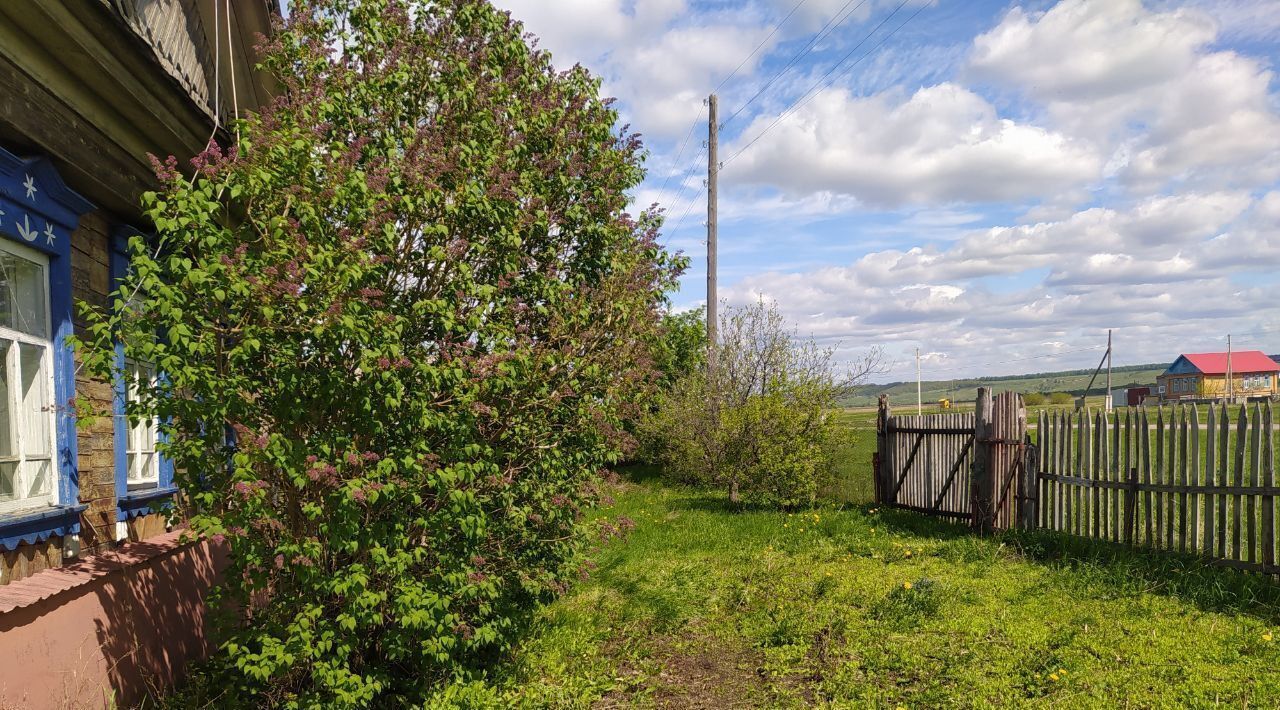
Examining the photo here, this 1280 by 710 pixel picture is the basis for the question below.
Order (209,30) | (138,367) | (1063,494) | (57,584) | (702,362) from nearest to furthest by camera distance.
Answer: (57,584)
(138,367)
(209,30)
(1063,494)
(702,362)

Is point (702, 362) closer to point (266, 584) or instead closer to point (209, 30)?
point (209, 30)

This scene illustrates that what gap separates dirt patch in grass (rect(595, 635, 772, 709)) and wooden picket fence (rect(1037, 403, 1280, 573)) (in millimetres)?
4127

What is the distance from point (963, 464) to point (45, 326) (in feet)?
31.1

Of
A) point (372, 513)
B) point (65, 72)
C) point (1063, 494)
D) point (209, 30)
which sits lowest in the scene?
point (1063, 494)

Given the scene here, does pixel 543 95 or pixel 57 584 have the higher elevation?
pixel 543 95

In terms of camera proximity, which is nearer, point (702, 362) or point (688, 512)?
point (688, 512)

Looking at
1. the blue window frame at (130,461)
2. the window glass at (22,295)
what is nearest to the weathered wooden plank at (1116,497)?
the blue window frame at (130,461)

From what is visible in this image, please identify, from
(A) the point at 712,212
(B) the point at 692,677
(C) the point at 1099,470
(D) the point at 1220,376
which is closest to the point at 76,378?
(B) the point at 692,677

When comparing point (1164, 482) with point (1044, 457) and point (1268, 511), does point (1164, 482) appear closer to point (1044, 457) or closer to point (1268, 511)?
point (1268, 511)

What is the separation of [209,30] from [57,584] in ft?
17.4

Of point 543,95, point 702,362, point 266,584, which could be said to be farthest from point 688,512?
point 266,584

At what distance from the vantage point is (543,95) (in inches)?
229

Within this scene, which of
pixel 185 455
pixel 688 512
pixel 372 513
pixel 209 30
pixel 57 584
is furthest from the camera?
pixel 688 512

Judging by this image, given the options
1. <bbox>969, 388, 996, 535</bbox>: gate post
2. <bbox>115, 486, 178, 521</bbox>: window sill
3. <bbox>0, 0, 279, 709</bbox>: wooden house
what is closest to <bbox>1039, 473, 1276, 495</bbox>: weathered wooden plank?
<bbox>969, 388, 996, 535</bbox>: gate post
